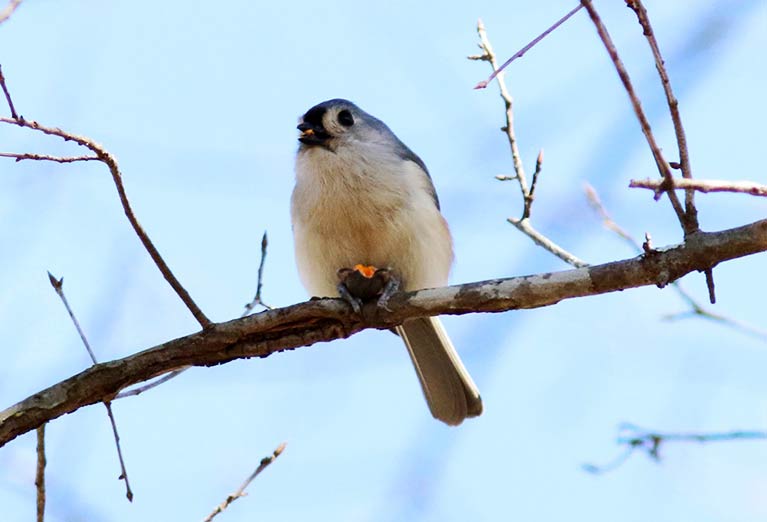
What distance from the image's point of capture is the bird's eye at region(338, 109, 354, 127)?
487 cm

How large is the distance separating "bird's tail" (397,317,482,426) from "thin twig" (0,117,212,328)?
1.88 metres

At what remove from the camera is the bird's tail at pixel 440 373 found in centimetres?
497

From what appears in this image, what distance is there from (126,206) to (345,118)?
2024mm

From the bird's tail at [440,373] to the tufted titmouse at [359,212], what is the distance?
1.38 ft

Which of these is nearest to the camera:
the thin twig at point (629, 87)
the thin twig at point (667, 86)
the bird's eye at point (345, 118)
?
the thin twig at point (629, 87)

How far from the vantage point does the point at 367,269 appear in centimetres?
419

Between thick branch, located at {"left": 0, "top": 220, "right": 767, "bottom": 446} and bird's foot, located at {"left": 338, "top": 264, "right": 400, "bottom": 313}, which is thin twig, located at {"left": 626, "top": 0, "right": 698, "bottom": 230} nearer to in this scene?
thick branch, located at {"left": 0, "top": 220, "right": 767, "bottom": 446}

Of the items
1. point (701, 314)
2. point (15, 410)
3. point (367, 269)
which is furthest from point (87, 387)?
point (701, 314)

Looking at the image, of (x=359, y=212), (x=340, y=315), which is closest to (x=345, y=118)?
(x=359, y=212)

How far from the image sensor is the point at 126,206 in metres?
3.08

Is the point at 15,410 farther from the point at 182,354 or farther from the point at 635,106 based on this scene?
the point at 635,106

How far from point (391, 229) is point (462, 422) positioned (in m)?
1.25

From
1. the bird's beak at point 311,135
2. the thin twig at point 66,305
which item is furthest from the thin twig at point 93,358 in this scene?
the bird's beak at point 311,135

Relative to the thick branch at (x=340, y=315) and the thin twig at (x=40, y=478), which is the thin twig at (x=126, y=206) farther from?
the thin twig at (x=40, y=478)
